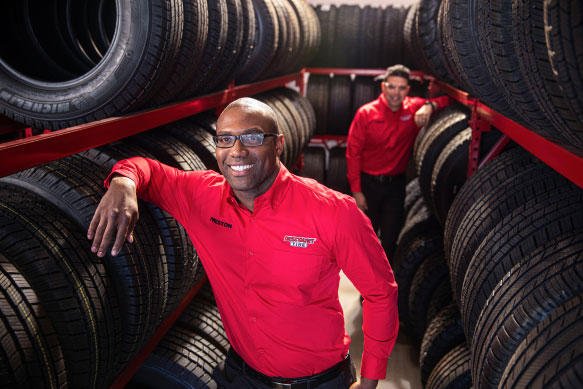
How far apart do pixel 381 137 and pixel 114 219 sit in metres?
4.11

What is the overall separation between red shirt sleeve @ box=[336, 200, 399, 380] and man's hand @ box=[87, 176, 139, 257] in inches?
32.8

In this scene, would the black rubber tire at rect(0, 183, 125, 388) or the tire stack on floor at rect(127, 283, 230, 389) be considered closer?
the black rubber tire at rect(0, 183, 125, 388)

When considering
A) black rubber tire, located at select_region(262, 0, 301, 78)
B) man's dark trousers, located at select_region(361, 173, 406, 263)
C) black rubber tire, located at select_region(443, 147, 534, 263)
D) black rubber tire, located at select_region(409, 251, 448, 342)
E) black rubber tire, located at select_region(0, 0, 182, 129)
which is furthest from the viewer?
man's dark trousers, located at select_region(361, 173, 406, 263)

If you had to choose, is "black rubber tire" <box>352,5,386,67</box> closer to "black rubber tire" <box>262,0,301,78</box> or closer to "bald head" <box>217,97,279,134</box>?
"black rubber tire" <box>262,0,301,78</box>

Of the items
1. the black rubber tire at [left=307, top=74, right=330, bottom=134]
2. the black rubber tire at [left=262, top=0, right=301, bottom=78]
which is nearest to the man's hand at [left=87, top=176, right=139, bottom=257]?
the black rubber tire at [left=262, top=0, right=301, bottom=78]

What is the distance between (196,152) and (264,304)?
1.18 m

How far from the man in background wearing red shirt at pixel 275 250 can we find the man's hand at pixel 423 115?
2.80 m

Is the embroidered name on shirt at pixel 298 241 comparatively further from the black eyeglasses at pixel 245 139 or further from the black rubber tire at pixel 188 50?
the black rubber tire at pixel 188 50

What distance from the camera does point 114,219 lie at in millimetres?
1929

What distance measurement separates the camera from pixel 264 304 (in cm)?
243

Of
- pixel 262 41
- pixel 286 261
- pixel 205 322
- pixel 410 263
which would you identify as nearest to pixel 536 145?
pixel 286 261

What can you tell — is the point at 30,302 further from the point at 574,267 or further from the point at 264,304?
the point at 574,267

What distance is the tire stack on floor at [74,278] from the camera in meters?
1.69

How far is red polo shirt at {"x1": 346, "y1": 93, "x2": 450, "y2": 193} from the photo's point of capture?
5633mm
